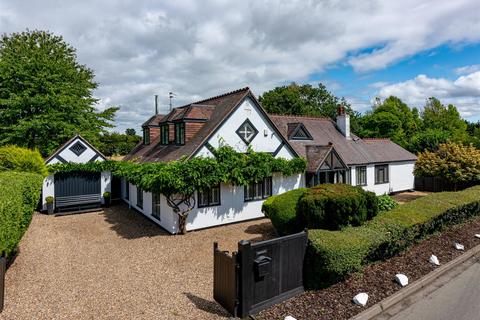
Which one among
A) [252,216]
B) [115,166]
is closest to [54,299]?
[252,216]

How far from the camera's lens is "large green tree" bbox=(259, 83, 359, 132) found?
44.9m

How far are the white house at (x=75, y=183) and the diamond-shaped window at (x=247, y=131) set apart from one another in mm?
10238

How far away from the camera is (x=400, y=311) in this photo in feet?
22.5

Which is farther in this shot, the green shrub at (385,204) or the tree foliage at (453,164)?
the tree foliage at (453,164)

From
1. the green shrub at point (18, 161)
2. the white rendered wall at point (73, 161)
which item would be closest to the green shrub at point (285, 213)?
the green shrub at point (18, 161)

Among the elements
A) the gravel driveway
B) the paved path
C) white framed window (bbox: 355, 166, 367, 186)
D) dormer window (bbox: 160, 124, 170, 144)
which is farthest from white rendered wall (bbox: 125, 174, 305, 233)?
the paved path

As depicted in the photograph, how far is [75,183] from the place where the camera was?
1883 centimetres

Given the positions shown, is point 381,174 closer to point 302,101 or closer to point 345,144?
point 345,144

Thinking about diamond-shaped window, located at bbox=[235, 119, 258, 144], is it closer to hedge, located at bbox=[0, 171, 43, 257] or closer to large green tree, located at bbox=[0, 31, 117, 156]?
hedge, located at bbox=[0, 171, 43, 257]

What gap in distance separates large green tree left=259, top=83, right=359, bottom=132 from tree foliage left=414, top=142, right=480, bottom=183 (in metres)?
21.5

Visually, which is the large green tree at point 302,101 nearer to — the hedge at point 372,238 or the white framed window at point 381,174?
the white framed window at point 381,174

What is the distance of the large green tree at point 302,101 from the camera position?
44875mm

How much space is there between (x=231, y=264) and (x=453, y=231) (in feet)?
34.6

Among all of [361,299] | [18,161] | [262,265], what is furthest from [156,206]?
[361,299]
